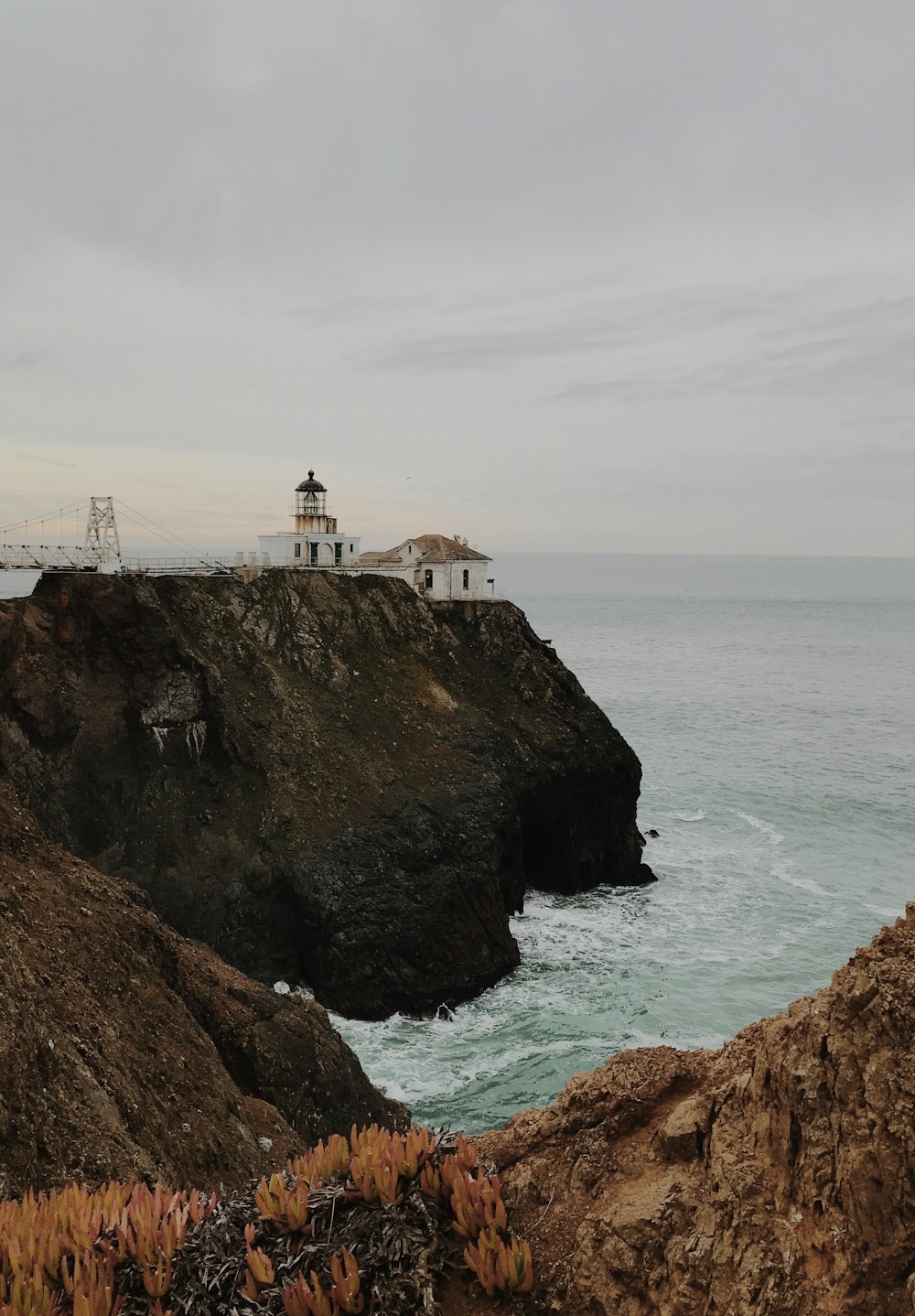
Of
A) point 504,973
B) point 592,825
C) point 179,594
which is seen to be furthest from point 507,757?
point 179,594

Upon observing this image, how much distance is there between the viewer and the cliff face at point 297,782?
3359 centimetres

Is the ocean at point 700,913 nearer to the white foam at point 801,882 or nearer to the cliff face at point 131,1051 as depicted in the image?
the white foam at point 801,882

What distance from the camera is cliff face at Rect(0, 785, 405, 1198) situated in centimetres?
1242

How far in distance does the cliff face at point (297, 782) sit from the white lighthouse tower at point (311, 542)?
394 inches

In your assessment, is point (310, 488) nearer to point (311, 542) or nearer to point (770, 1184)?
point (311, 542)

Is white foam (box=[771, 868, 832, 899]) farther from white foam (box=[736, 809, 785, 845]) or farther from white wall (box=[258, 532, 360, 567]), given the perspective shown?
white wall (box=[258, 532, 360, 567])

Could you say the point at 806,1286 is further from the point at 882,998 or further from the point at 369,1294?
the point at 369,1294

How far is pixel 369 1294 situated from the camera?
6.44 meters

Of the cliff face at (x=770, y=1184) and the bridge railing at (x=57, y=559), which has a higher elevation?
the bridge railing at (x=57, y=559)

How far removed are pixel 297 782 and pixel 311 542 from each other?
70.3 feet

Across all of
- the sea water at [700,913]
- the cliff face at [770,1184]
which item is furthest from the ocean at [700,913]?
the cliff face at [770,1184]

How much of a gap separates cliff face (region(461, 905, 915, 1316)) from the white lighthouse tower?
156 ft

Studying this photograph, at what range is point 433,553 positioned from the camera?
180 feet

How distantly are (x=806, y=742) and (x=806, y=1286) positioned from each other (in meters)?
73.0
